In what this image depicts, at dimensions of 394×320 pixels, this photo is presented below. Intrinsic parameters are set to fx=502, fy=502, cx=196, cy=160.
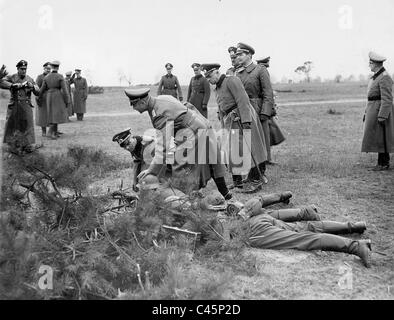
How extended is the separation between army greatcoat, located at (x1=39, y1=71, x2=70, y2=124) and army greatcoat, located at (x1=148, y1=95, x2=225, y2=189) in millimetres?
8379

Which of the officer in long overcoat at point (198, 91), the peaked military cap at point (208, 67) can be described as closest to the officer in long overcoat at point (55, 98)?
the officer in long overcoat at point (198, 91)

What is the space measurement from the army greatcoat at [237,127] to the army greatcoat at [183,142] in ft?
3.46

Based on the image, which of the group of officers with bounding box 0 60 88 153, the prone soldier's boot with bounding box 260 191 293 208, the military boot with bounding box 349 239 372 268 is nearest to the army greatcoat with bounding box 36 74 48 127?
the group of officers with bounding box 0 60 88 153

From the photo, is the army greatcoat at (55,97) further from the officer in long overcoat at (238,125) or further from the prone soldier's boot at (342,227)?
the prone soldier's boot at (342,227)

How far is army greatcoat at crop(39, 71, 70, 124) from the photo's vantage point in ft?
44.4

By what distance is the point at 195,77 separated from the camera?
1357 centimetres

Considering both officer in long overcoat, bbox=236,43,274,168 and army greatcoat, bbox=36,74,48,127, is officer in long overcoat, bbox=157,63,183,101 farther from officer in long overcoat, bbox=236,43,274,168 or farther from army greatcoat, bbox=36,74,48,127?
officer in long overcoat, bbox=236,43,274,168

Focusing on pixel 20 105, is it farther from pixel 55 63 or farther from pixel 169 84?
pixel 169 84

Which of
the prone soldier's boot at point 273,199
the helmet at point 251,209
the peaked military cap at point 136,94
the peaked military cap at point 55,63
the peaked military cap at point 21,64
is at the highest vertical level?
the peaked military cap at point 55,63

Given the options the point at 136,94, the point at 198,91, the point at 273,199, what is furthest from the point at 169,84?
the point at 273,199

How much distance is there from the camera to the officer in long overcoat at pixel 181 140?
541 cm

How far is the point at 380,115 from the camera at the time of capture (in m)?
8.25

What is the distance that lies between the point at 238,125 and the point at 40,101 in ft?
27.3

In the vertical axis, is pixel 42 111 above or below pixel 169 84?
below
